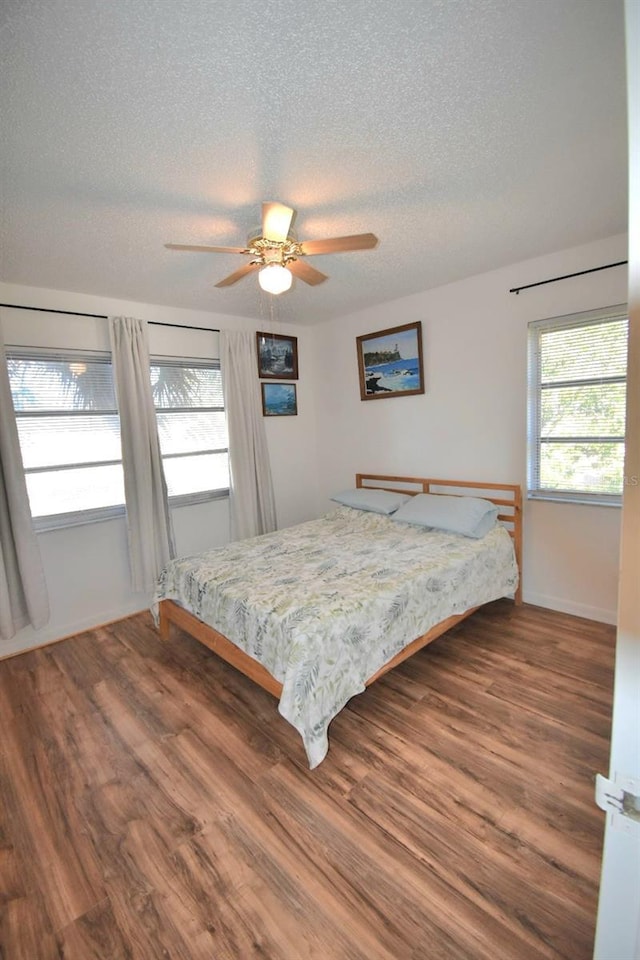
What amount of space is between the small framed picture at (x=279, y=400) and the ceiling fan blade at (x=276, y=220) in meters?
2.46

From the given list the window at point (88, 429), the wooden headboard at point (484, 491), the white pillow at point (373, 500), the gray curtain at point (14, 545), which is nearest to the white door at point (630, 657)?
the wooden headboard at point (484, 491)

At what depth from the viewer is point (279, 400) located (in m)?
4.48

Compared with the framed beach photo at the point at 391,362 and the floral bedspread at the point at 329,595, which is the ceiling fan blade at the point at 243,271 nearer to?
the floral bedspread at the point at 329,595

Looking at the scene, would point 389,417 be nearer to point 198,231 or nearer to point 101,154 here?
point 198,231

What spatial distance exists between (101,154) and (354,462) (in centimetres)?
332

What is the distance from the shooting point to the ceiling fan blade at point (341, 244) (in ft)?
6.11

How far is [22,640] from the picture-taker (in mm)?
2992

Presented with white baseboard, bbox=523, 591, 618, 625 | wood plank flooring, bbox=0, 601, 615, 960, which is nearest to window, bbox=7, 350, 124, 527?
wood plank flooring, bbox=0, 601, 615, 960

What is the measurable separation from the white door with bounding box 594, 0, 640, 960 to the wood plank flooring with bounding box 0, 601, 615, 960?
970mm

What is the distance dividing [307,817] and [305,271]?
101 inches

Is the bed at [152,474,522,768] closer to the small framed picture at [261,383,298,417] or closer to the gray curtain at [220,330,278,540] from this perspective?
the gray curtain at [220,330,278,540]

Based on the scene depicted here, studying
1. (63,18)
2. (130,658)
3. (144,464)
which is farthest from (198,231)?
(130,658)

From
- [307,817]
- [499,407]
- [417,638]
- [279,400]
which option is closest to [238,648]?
[307,817]

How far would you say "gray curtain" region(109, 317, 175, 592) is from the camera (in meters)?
3.27
